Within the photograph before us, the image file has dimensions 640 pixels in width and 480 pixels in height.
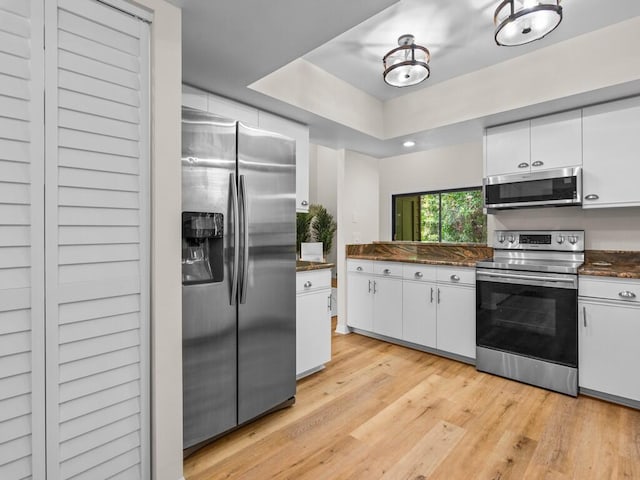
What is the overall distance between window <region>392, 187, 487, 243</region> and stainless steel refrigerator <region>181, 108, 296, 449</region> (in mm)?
3415

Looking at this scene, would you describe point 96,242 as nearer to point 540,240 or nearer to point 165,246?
point 165,246

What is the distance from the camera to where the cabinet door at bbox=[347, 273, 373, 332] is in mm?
3812

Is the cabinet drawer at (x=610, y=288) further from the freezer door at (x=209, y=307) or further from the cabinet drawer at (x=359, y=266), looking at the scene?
the freezer door at (x=209, y=307)

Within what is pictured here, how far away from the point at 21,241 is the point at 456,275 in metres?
3.06

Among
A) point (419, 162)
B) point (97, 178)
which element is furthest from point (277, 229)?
point (419, 162)

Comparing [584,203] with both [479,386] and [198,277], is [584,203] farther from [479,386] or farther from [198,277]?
[198,277]

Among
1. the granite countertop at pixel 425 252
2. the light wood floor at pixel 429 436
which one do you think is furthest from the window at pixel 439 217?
the light wood floor at pixel 429 436

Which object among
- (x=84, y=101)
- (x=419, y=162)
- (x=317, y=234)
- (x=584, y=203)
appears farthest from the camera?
(x=317, y=234)

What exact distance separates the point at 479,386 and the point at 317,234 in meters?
4.01

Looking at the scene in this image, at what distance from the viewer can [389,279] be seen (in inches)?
143

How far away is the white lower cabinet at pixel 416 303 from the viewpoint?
3.10 meters

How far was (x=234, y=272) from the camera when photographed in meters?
1.90

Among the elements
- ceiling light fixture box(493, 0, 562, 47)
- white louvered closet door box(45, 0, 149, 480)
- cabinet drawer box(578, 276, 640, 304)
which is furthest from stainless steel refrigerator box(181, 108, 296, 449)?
cabinet drawer box(578, 276, 640, 304)

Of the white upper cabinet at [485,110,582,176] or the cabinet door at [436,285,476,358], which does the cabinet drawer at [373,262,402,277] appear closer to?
the cabinet door at [436,285,476,358]
